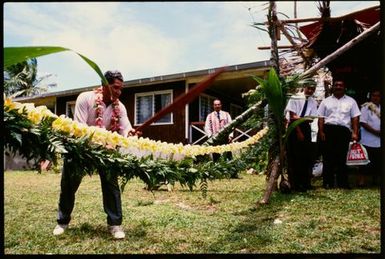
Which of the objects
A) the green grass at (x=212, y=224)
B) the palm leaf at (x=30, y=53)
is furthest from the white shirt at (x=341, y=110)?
the palm leaf at (x=30, y=53)

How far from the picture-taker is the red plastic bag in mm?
4078

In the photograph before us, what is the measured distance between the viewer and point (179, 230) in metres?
2.84

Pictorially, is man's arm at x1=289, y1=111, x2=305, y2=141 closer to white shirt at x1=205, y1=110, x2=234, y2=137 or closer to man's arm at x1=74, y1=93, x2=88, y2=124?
white shirt at x1=205, y1=110, x2=234, y2=137

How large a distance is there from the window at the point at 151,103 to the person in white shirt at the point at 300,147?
5.99 m

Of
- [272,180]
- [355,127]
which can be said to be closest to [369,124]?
[355,127]

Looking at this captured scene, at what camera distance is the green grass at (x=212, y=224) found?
7.95ft

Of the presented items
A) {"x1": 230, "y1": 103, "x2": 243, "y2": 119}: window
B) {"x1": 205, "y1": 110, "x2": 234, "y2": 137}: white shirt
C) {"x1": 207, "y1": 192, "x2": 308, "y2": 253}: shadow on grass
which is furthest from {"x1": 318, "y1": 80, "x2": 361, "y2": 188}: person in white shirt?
{"x1": 230, "y1": 103, "x2": 243, "y2": 119}: window

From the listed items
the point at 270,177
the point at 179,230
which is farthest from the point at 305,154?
the point at 179,230

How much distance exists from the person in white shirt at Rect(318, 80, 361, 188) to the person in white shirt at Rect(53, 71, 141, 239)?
249 cm

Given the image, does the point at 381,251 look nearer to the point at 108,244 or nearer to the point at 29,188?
the point at 108,244

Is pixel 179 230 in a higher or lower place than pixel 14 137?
lower

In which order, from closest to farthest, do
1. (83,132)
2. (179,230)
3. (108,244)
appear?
(83,132)
(108,244)
(179,230)

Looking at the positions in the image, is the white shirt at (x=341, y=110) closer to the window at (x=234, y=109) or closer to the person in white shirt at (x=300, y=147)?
the person in white shirt at (x=300, y=147)
